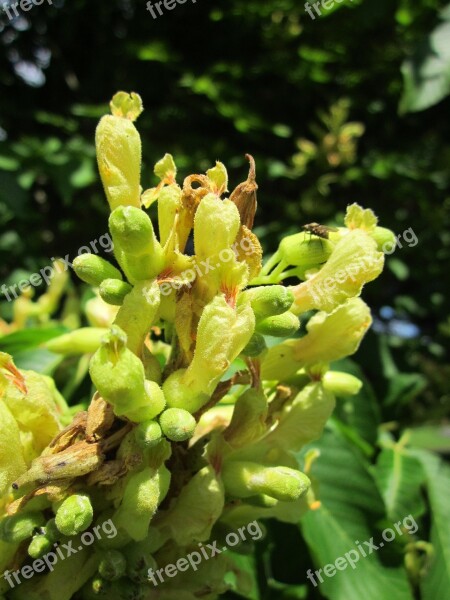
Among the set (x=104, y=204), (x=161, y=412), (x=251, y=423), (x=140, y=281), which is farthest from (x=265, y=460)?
(x=104, y=204)

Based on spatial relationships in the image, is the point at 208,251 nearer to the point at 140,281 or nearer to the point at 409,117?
the point at 140,281

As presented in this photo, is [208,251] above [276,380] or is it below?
above

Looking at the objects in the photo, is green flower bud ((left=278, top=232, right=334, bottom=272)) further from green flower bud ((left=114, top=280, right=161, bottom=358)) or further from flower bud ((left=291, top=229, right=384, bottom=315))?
green flower bud ((left=114, top=280, right=161, bottom=358))

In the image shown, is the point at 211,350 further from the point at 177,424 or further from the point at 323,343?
the point at 323,343

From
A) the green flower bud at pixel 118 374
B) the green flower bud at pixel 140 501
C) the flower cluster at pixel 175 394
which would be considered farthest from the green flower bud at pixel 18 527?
the green flower bud at pixel 118 374

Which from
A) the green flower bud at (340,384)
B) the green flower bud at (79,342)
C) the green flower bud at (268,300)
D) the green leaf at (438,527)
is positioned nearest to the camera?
the green flower bud at (268,300)

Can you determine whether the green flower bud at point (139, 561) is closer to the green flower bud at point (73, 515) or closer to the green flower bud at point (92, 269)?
the green flower bud at point (73, 515)

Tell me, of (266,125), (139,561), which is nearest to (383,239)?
(139,561)
